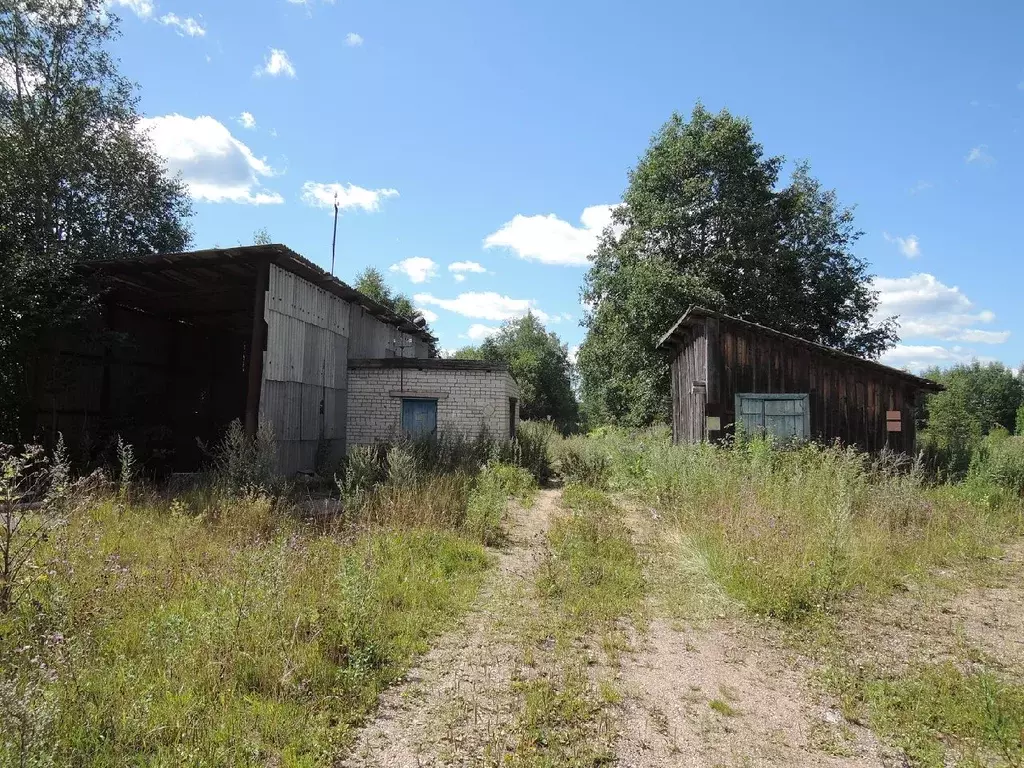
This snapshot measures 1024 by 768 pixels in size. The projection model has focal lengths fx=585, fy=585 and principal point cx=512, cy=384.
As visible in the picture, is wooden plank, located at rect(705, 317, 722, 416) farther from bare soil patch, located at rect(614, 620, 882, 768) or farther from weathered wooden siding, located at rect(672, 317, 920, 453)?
bare soil patch, located at rect(614, 620, 882, 768)

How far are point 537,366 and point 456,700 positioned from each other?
1658 inches

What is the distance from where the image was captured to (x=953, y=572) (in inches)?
254

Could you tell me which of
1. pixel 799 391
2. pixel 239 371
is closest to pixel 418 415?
pixel 239 371

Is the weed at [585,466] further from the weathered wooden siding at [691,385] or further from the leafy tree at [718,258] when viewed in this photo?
the leafy tree at [718,258]

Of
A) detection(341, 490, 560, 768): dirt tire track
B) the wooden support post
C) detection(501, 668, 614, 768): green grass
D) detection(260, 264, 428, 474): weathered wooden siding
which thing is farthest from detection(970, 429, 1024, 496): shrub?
the wooden support post

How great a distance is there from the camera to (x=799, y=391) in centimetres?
1219

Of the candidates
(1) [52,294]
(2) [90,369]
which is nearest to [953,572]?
(1) [52,294]

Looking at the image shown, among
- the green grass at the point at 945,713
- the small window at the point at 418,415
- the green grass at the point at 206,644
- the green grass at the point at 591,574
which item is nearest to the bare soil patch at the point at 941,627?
the green grass at the point at 945,713

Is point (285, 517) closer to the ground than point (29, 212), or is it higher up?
closer to the ground

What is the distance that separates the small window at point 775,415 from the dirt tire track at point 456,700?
839cm

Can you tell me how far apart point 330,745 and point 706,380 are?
1094 cm

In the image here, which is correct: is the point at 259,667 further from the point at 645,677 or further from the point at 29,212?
the point at 29,212

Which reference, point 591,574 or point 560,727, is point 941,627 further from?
point 560,727

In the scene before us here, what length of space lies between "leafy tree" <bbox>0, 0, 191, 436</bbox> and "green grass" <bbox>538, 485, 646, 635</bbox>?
33.1 feet
